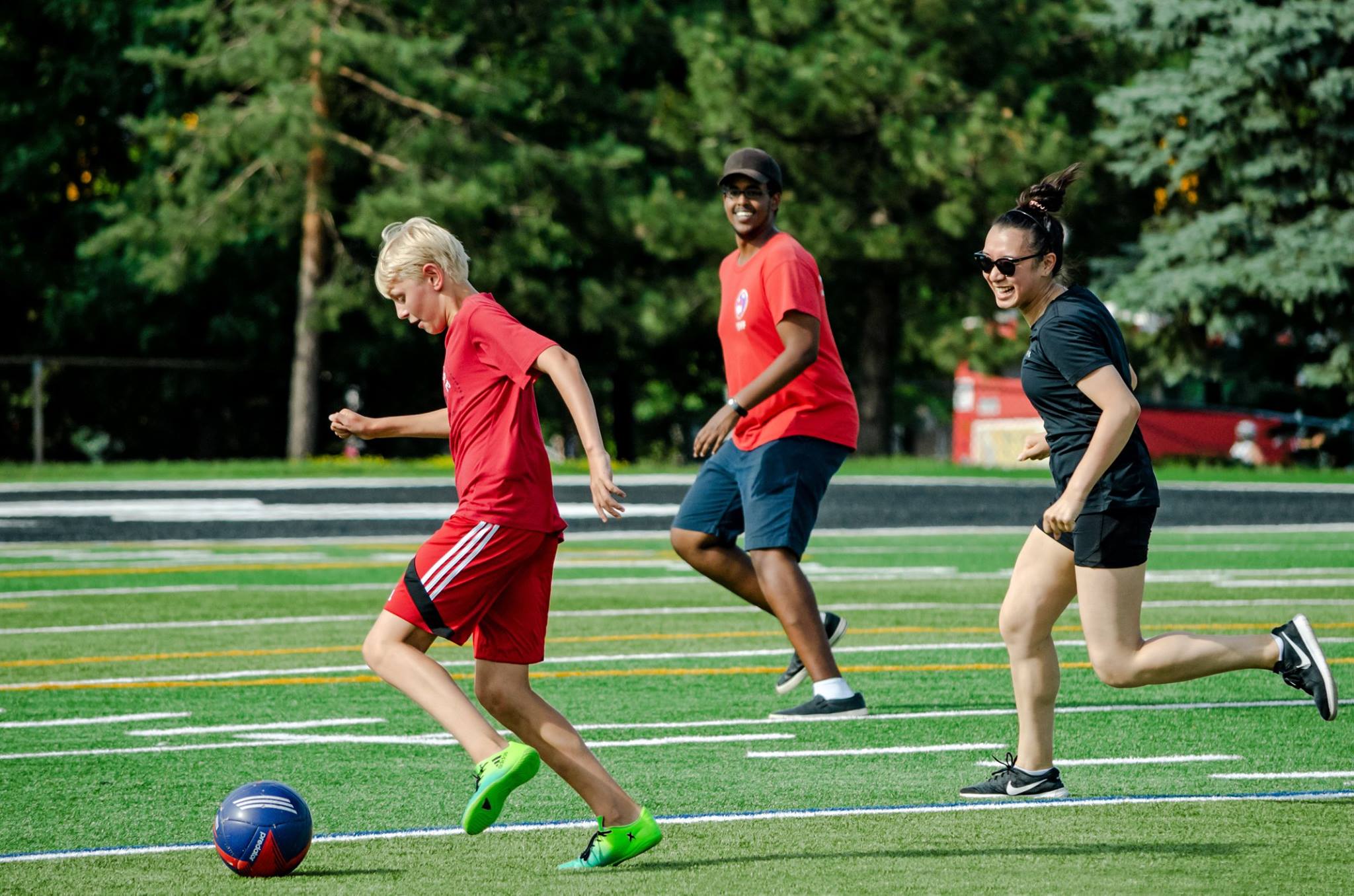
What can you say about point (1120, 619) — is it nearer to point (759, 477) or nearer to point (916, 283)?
point (759, 477)

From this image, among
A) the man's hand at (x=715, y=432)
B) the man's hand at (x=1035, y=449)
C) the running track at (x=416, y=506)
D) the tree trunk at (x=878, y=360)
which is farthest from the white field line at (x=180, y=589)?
the tree trunk at (x=878, y=360)

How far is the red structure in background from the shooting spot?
113 ft

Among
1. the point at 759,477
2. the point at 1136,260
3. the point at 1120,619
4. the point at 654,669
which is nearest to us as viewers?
the point at 1120,619

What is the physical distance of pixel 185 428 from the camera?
110ft

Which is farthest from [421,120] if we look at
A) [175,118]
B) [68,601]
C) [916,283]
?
[68,601]

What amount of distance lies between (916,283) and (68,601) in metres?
23.3

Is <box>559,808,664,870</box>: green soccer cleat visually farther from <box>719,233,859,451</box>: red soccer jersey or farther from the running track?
the running track

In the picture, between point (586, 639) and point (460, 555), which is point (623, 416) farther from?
point (460, 555)

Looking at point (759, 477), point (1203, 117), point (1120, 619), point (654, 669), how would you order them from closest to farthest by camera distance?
point (1120, 619) → point (759, 477) → point (654, 669) → point (1203, 117)

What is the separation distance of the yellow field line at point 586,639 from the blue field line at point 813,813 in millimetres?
4843

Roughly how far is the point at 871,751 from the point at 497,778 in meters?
2.45

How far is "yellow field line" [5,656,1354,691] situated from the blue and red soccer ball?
4051mm

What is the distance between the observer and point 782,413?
26.6 ft

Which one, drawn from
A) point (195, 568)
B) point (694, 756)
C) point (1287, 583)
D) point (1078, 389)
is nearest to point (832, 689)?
point (694, 756)
